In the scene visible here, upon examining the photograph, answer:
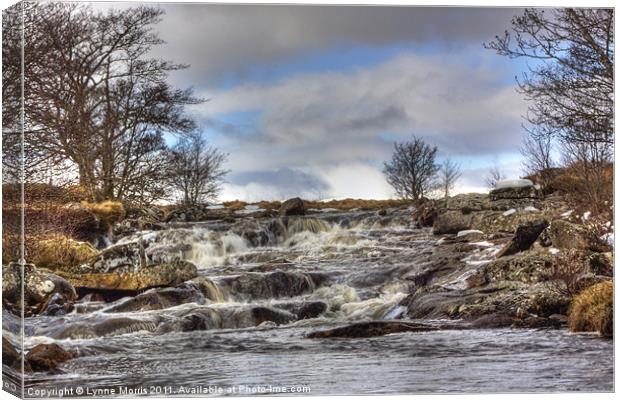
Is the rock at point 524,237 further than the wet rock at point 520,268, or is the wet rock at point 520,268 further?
the rock at point 524,237

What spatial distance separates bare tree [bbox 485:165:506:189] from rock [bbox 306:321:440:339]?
1.94 m

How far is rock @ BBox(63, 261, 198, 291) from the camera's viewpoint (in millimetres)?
12734

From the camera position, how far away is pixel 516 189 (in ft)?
43.2

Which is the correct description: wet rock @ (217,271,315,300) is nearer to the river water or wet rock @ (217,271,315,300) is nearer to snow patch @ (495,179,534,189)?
the river water

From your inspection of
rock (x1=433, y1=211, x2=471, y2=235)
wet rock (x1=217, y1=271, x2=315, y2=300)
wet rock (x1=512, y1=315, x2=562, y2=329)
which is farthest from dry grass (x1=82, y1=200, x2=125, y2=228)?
wet rock (x1=512, y1=315, x2=562, y2=329)

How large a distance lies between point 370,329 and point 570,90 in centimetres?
398

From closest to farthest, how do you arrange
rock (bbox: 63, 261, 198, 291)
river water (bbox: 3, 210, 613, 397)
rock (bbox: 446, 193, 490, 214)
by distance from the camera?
1. river water (bbox: 3, 210, 613, 397)
2. rock (bbox: 63, 261, 198, 291)
3. rock (bbox: 446, 193, 490, 214)

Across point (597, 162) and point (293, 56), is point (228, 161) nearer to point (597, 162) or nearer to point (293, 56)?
point (293, 56)

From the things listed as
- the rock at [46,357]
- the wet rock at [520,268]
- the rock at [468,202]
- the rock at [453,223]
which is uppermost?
the rock at [468,202]

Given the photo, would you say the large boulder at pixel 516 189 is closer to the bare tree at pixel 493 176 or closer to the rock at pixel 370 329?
the bare tree at pixel 493 176

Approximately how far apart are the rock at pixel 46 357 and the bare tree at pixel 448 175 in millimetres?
4974

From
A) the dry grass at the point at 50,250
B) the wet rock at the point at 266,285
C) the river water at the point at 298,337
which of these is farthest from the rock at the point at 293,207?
the dry grass at the point at 50,250

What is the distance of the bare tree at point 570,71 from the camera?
43.1 ft

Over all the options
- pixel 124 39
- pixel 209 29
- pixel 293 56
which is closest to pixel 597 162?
pixel 293 56
